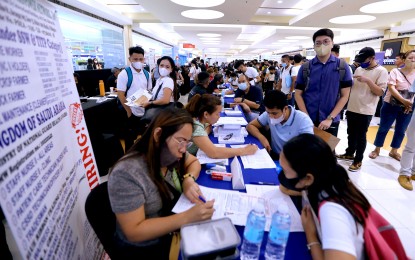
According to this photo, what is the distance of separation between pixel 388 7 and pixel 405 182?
611 centimetres

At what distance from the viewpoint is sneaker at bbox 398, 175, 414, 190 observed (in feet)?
8.30

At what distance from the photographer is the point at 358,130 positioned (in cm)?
300

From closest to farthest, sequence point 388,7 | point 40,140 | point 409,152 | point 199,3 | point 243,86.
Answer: point 40,140 < point 409,152 < point 243,86 < point 199,3 < point 388,7

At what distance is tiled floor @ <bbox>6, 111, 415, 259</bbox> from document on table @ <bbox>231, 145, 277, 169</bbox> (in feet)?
3.98

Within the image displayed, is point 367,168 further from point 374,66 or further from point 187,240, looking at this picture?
point 187,240

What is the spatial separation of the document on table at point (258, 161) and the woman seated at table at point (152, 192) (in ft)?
1.66

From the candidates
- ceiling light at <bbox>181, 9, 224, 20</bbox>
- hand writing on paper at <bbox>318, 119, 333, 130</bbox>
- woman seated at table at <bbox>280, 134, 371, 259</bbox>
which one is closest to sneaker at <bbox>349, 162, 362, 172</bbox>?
hand writing on paper at <bbox>318, 119, 333, 130</bbox>

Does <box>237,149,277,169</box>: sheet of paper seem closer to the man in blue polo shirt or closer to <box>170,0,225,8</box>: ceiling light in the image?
the man in blue polo shirt

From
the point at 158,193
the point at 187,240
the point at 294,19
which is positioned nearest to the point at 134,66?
the point at 158,193

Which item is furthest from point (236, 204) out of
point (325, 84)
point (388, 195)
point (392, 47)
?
point (392, 47)

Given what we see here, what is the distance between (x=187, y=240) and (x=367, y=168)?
3.28 m

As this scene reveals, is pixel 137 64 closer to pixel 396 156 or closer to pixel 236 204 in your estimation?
pixel 236 204

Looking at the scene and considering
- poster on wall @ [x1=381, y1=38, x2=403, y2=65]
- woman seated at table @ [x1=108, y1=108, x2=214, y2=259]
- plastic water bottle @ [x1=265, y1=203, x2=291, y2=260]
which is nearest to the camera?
plastic water bottle @ [x1=265, y1=203, x2=291, y2=260]

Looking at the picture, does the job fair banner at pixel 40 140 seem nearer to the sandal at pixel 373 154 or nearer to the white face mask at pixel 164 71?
the white face mask at pixel 164 71
